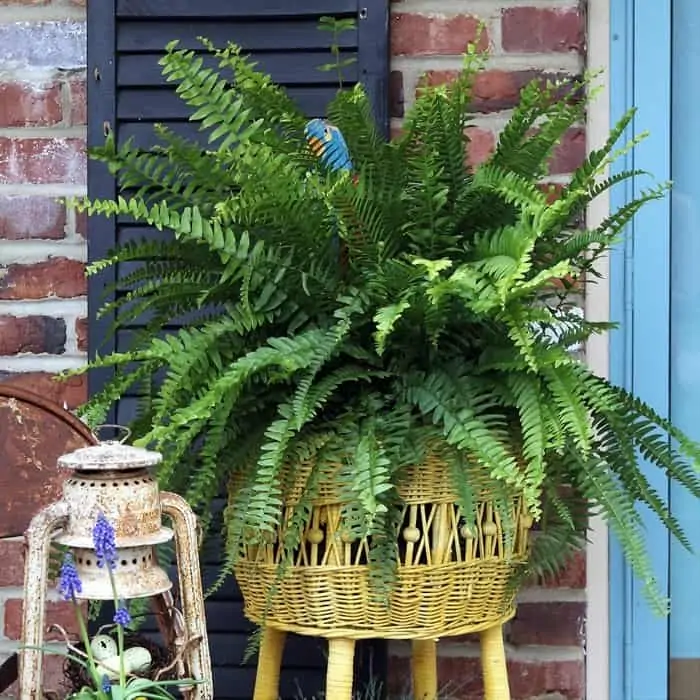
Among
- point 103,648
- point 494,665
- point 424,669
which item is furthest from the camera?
point 424,669

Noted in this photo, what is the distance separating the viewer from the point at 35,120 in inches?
62.7

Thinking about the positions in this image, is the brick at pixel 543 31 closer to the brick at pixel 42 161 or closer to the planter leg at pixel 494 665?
the brick at pixel 42 161

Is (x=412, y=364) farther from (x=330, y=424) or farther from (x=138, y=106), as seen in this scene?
(x=138, y=106)

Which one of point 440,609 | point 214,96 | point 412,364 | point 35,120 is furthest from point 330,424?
point 35,120

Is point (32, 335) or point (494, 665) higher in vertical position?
point (32, 335)

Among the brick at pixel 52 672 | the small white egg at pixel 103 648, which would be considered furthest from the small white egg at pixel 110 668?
the brick at pixel 52 672

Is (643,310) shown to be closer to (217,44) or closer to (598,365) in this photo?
(598,365)

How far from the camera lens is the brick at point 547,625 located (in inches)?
61.5

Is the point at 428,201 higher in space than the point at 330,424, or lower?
higher

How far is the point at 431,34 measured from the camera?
5.18 ft

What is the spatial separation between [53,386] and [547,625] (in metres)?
0.81

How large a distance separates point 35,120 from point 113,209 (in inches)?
21.5

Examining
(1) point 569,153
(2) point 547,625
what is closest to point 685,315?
(1) point 569,153

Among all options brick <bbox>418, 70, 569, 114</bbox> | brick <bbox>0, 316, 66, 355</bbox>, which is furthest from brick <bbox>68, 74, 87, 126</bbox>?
brick <bbox>418, 70, 569, 114</bbox>
